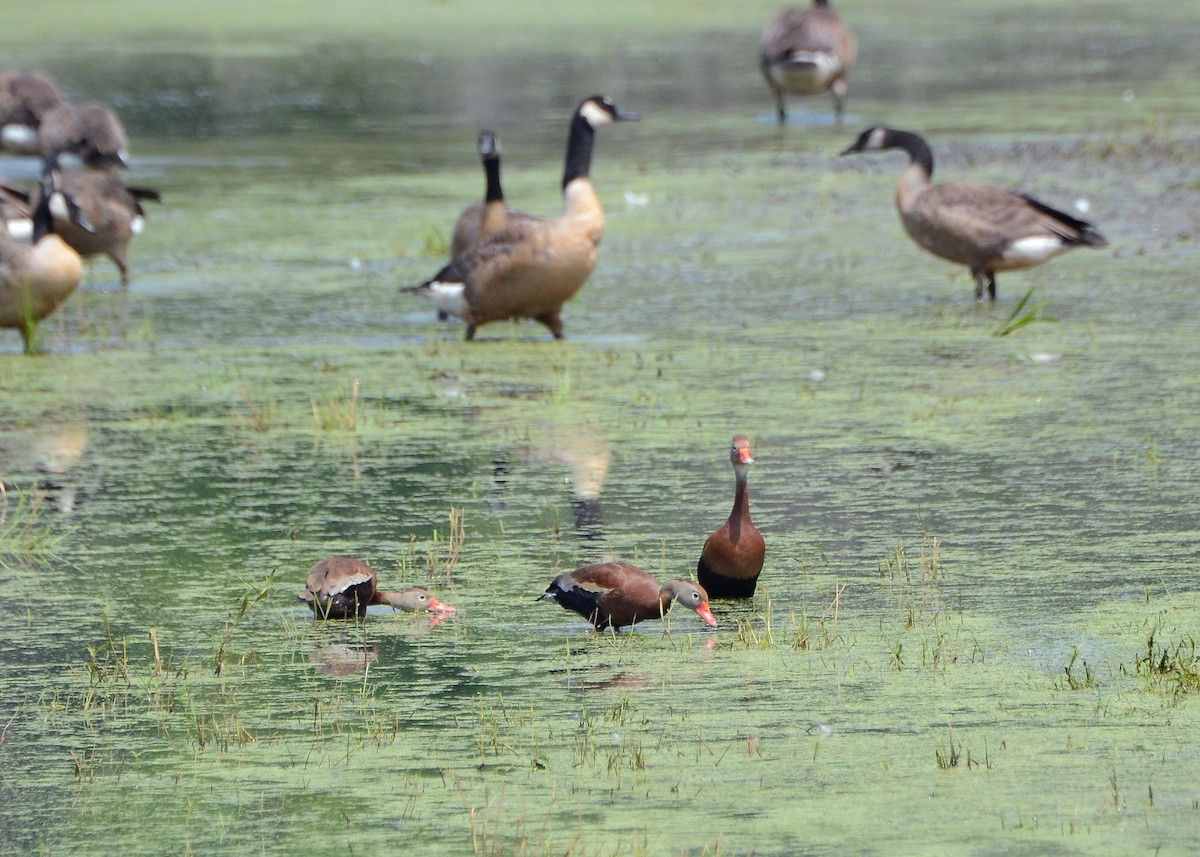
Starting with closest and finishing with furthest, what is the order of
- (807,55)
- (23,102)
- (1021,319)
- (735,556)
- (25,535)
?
1. (735,556)
2. (25,535)
3. (1021,319)
4. (23,102)
5. (807,55)

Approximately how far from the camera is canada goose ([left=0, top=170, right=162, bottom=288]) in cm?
1329

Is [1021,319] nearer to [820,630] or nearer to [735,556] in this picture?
[735,556]

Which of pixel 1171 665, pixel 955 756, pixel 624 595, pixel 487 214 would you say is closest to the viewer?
pixel 955 756

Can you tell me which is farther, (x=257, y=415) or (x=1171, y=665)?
(x=257, y=415)

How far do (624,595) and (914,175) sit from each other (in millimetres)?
6783

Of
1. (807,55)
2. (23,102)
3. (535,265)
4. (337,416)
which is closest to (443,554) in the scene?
(337,416)

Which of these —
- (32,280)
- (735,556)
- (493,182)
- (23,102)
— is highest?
(23,102)

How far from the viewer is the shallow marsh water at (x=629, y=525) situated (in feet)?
16.6

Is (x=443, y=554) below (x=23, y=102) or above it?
below

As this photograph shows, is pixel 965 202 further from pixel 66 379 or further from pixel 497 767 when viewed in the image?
pixel 497 767

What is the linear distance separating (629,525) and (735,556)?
120 cm

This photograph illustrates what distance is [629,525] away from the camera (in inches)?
303

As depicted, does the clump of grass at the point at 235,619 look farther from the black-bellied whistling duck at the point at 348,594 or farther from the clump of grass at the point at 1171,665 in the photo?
the clump of grass at the point at 1171,665

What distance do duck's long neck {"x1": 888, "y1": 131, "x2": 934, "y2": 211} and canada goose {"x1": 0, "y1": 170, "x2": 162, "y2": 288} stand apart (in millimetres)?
4958
